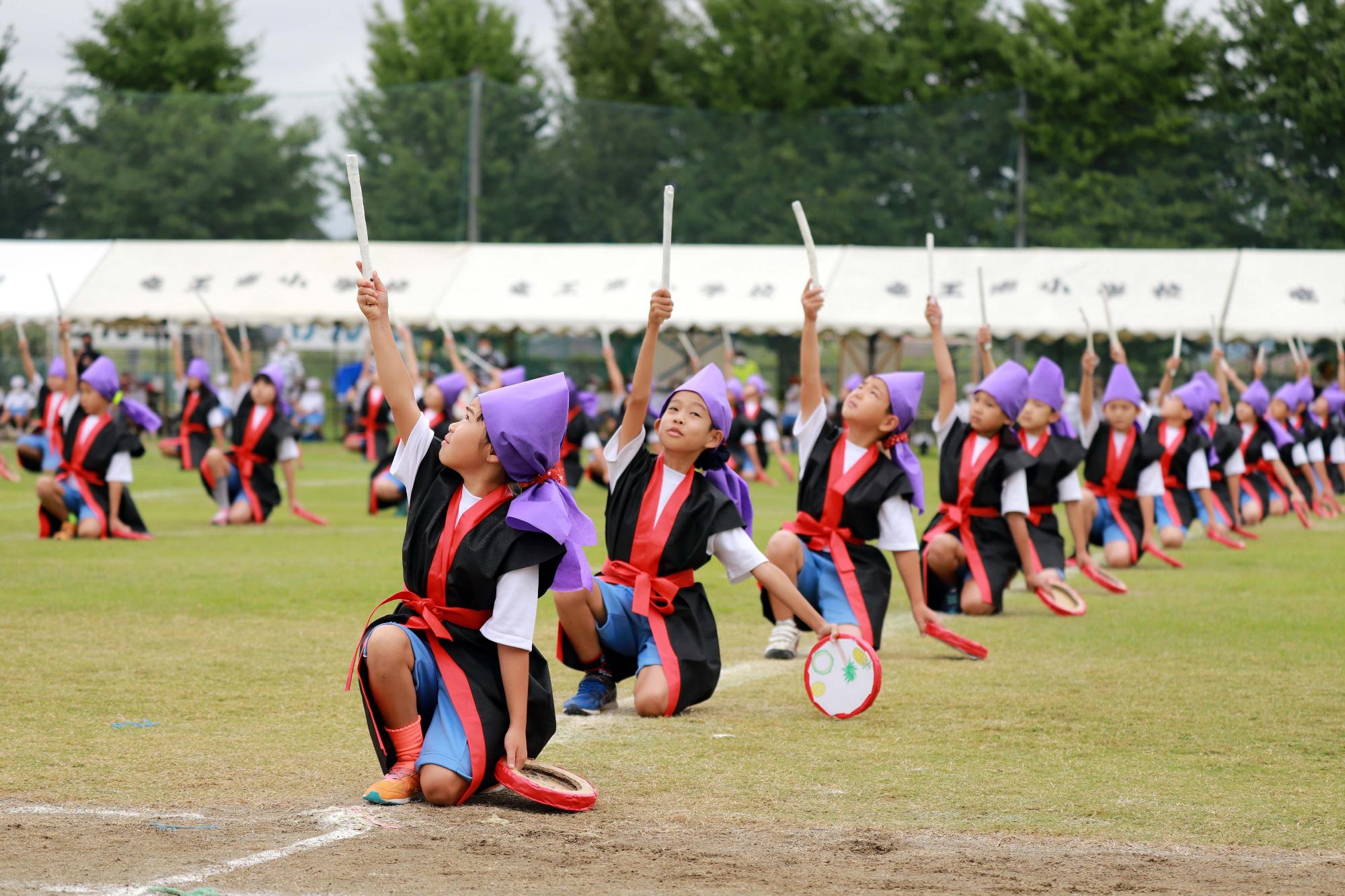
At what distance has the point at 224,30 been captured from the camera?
144 ft

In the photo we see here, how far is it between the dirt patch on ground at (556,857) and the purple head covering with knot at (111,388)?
9.58m

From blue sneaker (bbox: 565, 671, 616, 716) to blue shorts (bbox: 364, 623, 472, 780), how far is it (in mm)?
1537

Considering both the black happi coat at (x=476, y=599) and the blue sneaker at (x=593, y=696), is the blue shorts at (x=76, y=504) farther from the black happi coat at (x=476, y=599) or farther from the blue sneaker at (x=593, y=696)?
the black happi coat at (x=476, y=599)

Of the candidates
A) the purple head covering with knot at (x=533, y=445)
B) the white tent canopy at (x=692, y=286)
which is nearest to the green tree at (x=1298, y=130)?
the white tent canopy at (x=692, y=286)

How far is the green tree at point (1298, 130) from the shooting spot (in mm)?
30062

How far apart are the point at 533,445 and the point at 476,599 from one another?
1.57 ft

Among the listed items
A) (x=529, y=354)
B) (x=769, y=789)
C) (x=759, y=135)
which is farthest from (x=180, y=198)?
(x=769, y=789)

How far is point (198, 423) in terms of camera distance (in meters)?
19.3

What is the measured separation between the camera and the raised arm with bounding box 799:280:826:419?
713cm

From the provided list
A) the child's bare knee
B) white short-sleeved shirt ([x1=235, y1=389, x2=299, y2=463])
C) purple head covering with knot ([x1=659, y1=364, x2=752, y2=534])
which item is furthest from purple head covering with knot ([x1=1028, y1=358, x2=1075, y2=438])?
white short-sleeved shirt ([x1=235, y1=389, x2=299, y2=463])

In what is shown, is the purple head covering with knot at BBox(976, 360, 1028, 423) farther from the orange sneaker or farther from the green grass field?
the orange sneaker

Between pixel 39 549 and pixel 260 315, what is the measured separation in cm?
1387

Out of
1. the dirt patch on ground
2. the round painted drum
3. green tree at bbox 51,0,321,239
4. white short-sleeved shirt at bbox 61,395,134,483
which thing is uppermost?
green tree at bbox 51,0,321,239

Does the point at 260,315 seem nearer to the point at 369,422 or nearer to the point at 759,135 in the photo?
the point at 369,422
